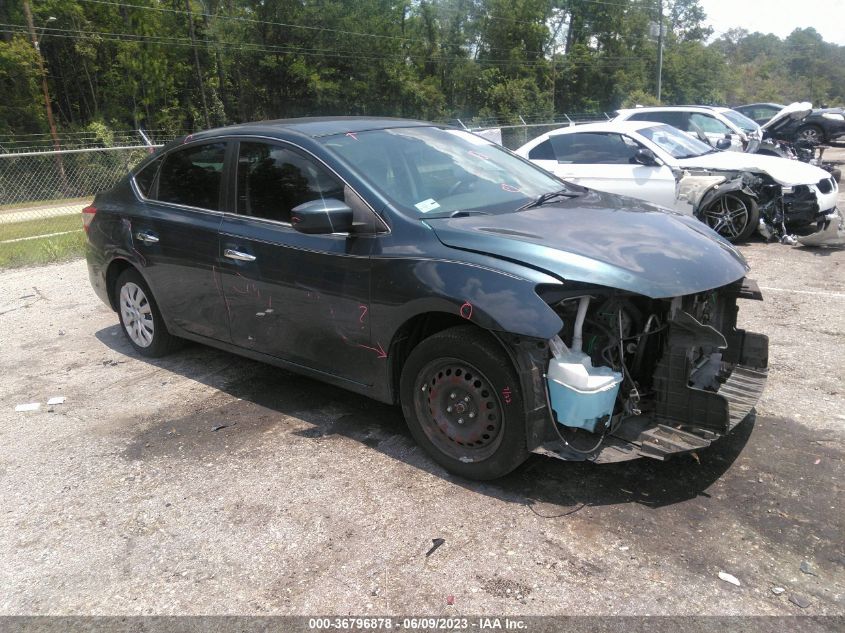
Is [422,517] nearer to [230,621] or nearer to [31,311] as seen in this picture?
[230,621]

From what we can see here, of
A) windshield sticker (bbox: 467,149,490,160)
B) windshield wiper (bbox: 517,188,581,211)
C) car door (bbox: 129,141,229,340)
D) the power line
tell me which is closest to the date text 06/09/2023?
windshield wiper (bbox: 517,188,581,211)

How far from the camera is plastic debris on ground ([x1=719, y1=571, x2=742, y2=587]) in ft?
9.17

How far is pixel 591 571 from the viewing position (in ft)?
9.55

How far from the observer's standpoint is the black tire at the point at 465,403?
3318 mm

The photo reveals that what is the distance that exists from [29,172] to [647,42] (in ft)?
181

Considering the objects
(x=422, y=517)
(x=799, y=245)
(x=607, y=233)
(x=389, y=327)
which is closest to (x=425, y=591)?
(x=422, y=517)

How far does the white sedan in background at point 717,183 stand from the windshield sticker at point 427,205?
19.8 feet

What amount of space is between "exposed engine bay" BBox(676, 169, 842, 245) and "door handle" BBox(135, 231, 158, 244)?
676 cm

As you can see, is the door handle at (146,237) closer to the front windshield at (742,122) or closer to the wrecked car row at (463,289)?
the wrecked car row at (463,289)

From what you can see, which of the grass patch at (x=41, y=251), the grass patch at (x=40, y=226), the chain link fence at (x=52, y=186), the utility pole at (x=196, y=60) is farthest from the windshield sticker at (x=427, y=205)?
the utility pole at (x=196, y=60)

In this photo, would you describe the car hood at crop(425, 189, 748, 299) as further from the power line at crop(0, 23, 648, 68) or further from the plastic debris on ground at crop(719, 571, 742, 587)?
the power line at crop(0, 23, 648, 68)

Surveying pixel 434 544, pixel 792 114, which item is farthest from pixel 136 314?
pixel 792 114

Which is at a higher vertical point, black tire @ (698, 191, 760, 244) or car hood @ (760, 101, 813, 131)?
car hood @ (760, 101, 813, 131)

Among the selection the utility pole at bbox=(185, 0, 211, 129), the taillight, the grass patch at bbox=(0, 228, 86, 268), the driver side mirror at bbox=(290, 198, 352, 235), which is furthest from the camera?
the utility pole at bbox=(185, 0, 211, 129)
